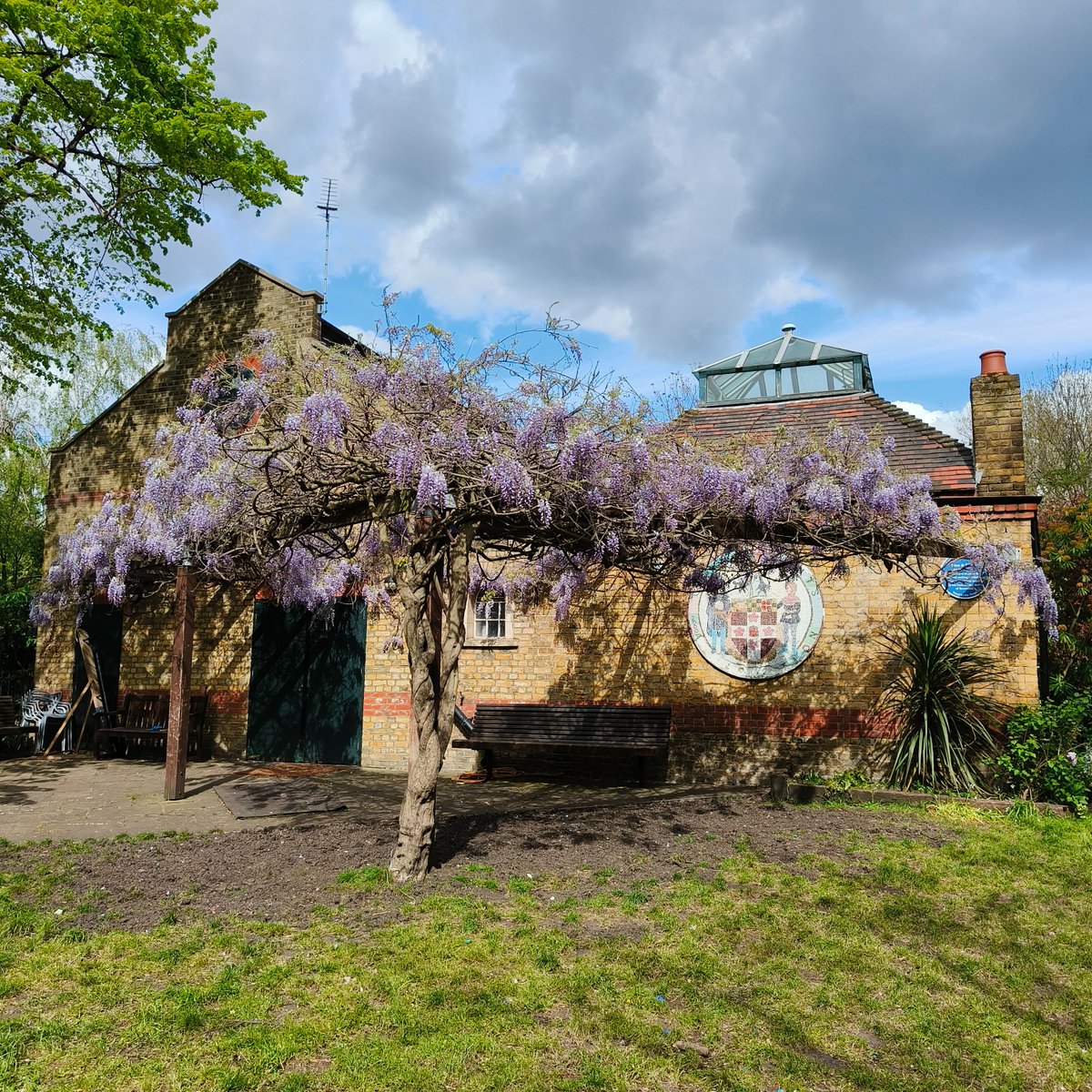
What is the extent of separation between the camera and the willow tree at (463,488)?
556 cm

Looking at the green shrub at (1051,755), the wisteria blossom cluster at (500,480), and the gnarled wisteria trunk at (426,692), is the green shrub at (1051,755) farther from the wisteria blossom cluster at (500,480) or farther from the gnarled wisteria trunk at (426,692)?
the gnarled wisteria trunk at (426,692)

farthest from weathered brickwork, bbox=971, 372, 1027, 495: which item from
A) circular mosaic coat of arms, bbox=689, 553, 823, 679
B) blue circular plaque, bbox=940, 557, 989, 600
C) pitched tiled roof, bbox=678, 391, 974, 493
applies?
circular mosaic coat of arms, bbox=689, 553, 823, 679

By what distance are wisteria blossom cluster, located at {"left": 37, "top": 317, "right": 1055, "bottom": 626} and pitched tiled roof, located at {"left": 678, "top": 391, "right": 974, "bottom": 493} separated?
2.40 metres

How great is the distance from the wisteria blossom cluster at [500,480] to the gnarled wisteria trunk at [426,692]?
0.11m

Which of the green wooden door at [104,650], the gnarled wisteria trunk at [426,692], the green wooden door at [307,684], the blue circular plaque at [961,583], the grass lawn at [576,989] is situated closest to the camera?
the grass lawn at [576,989]

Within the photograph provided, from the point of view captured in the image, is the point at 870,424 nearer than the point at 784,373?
Yes

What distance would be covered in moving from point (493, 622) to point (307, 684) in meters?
3.08

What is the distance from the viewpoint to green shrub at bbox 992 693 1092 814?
26.0 feet

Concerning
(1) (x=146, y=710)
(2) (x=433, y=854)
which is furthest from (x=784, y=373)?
(1) (x=146, y=710)

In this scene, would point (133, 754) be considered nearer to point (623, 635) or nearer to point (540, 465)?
point (623, 635)

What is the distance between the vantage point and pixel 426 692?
19.0ft

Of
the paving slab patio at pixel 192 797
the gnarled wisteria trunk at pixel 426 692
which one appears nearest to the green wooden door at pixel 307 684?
the paving slab patio at pixel 192 797

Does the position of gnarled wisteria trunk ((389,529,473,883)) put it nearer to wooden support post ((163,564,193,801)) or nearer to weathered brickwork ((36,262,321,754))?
wooden support post ((163,564,193,801))

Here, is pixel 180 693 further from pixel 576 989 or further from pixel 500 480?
pixel 576 989
